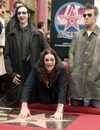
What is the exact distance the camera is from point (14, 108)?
12.9ft

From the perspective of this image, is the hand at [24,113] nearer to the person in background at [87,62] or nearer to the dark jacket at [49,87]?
the dark jacket at [49,87]

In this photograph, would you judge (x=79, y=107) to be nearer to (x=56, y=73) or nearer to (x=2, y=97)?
(x=56, y=73)

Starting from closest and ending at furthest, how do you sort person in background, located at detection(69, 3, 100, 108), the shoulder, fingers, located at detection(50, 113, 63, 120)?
fingers, located at detection(50, 113, 63, 120)
the shoulder
person in background, located at detection(69, 3, 100, 108)

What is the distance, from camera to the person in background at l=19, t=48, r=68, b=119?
362 cm

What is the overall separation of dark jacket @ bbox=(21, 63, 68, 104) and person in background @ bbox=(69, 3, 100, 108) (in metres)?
0.15

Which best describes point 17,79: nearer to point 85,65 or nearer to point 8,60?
point 8,60

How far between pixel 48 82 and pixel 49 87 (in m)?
0.06

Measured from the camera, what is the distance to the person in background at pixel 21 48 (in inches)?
152

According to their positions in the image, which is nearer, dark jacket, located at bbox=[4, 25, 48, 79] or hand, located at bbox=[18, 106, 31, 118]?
hand, located at bbox=[18, 106, 31, 118]

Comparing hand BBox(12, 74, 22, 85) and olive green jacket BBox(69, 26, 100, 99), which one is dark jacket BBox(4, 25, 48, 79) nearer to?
hand BBox(12, 74, 22, 85)

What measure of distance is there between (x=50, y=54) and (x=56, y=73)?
18 centimetres

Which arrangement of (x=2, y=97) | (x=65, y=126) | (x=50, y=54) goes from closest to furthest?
(x=65, y=126)
(x=50, y=54)
(x=2, y=97)

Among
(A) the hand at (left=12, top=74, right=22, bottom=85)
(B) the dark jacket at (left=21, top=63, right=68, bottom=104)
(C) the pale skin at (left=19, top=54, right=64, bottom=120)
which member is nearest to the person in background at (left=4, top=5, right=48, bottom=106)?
(A) the hand at (left=12, top=74, right=22, bottom=85)

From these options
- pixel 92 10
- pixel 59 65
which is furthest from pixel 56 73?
pixel 92 10
